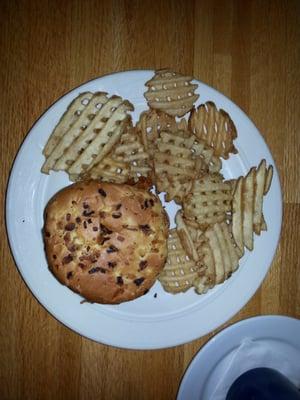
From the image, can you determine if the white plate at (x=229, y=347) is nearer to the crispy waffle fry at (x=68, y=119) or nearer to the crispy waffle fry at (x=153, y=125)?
the crispy waffle fry at (x=153, y=125)

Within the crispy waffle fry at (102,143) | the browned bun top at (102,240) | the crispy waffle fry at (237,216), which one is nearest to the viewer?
the browned bun top at (102,240)

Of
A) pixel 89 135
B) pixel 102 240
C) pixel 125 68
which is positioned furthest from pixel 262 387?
pixel 125 68

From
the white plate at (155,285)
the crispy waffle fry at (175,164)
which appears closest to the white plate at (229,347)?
the white plate at (155,285)

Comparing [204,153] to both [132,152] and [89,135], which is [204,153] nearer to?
[132,152]

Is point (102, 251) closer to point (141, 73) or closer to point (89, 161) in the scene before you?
point (89, 161)

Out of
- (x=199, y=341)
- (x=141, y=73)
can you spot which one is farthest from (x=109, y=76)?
(x=199, y=341)

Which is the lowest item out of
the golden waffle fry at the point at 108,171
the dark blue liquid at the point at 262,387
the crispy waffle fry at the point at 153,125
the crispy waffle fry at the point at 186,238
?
the dark blue liquid at the point at 262,387
